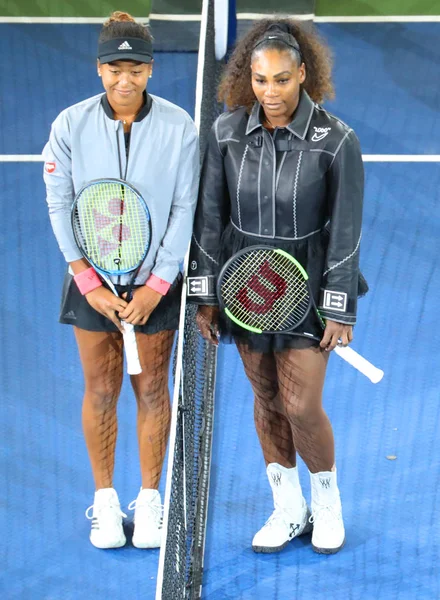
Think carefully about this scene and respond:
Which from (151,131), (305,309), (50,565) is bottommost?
(50,565)

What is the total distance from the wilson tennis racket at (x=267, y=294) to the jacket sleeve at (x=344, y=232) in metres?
0.08

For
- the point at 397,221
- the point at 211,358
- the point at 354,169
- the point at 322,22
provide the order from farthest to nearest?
the point at 322,22 < the point at 397,221 < the point at 211,358 < the point at 354,169

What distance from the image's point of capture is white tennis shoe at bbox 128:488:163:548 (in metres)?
4.25

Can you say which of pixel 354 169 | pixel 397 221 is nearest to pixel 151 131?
pixel 354 169

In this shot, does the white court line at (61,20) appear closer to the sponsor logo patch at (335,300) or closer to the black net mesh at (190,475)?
the black net mesh at (190,475)

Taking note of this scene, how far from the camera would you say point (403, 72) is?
24.2ft

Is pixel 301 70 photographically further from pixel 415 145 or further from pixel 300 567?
pixel 415 145

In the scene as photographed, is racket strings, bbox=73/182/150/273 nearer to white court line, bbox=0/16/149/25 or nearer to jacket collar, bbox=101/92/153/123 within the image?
jacket collar, bbox=101/92/153/123

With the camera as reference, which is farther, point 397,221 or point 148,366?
point 397,221

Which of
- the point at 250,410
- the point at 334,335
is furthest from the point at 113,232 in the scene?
the point at 250,410

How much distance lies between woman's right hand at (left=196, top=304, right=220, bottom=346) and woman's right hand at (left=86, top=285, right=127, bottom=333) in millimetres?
302

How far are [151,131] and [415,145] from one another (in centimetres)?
336

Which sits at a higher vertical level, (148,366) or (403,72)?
(403,72)

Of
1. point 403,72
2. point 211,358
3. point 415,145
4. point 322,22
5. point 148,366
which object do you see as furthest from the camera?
point 322,22
